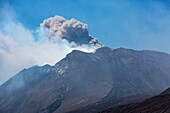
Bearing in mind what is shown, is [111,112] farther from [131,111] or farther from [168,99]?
[168,99]

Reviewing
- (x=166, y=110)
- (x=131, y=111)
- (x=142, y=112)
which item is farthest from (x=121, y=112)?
(x=166, y=110)

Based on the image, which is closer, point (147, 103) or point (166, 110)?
point (166, 110)

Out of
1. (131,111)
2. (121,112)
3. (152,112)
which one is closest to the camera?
(152,112)

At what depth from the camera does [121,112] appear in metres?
181

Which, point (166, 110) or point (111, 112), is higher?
point (111, 112)

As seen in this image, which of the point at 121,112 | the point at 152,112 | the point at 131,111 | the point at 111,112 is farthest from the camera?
the point at 111,112

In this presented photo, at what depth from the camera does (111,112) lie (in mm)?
197875

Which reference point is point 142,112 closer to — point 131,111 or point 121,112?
point 131,111

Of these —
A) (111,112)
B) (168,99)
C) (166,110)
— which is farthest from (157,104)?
(111,112)

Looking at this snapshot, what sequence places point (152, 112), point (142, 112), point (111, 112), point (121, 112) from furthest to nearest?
point (111, 112) → point (121, 112) → point (142, 112) → point (152, 112)

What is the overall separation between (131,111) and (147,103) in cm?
1087

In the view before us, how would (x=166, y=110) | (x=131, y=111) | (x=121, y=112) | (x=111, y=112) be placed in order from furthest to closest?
(x=111, y=112), (x=121, y=112), (x=131, y=111), (x=166, y=110)

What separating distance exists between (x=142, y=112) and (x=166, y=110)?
22.0m

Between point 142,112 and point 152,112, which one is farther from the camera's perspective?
point 142,112
